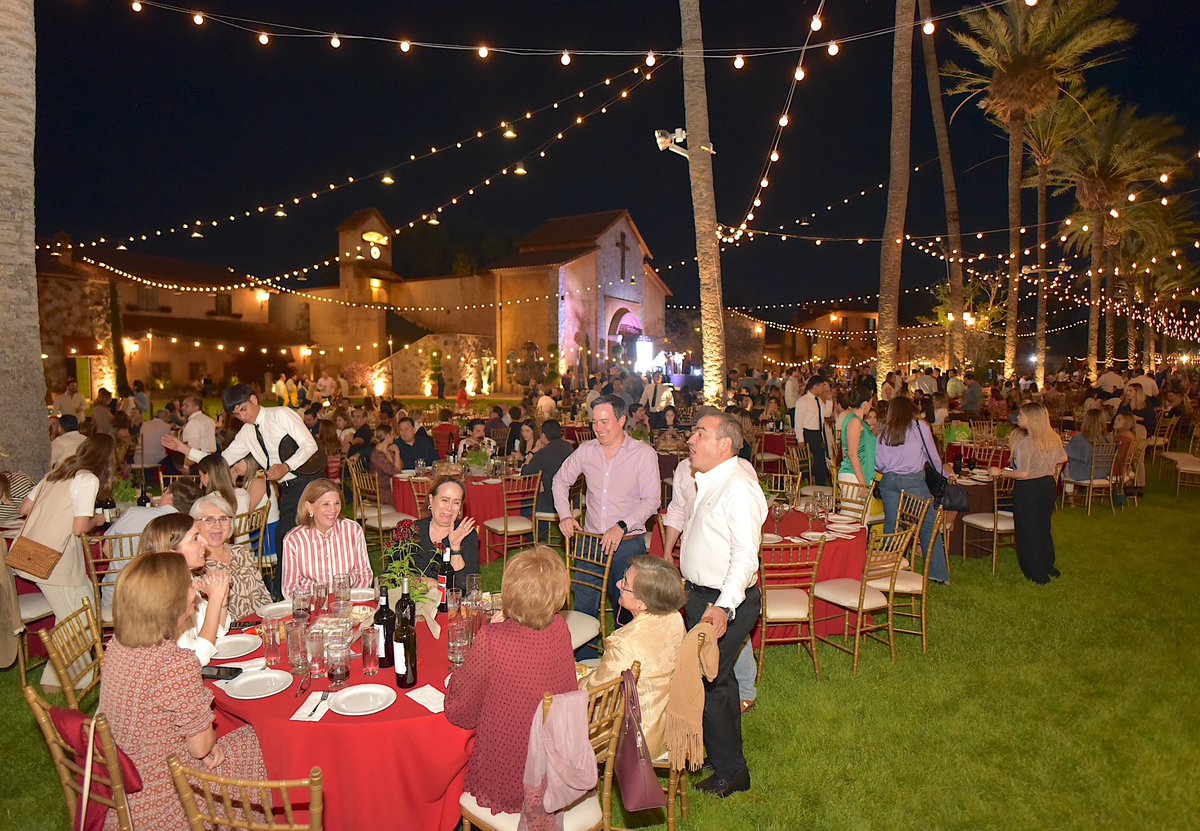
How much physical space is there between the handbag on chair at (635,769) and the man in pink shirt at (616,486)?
2.31 metres

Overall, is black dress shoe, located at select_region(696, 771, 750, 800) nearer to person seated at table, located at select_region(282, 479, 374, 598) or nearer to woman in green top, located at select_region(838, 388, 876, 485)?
person seated at table, located at select_region(282, 479, 374, 598)

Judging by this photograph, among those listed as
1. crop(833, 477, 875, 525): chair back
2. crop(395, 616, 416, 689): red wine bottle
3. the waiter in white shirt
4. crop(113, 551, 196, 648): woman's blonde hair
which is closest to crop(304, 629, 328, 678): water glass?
crop(395, 616, 416, 689): red wine bottle

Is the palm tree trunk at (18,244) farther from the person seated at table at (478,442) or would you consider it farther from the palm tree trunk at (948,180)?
the palm tree trunk at (948,180)

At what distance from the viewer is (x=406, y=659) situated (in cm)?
293

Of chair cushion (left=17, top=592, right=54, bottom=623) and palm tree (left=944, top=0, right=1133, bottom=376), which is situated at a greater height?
palm tree (left=944, top=0, right=1133, bottom=376)

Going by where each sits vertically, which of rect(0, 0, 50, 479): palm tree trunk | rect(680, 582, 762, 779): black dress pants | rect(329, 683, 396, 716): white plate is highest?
rect(0, 0, 50, 479): palm tree trunk

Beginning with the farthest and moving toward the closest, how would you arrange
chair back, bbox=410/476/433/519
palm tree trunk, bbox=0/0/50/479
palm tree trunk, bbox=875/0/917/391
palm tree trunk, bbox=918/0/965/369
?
palm tree trunk, bbox=918/0/965/369 < palm tree trunk, bbox=875/0/917/391 < chair back, bbox=410/476/433/519 < palm tree trunk, bbox=0/0/50/479

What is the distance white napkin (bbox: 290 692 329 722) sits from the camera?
2654 mm

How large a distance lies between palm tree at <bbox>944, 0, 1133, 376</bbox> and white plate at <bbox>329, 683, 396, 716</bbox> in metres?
21.3

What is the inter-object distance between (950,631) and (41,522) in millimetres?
6785

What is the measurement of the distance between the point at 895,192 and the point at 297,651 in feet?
48.3

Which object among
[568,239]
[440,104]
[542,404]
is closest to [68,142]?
[440,104]

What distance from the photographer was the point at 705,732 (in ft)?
12.3

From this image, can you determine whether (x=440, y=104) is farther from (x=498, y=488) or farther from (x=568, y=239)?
(x=498, y=488)
